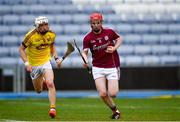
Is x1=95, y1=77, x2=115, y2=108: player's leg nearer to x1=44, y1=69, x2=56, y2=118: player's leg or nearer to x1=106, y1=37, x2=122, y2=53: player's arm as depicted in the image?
x1=106, y1=37, x2=122, y2=53: player's arm

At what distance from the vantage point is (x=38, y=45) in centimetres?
1267

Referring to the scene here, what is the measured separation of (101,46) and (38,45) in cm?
142

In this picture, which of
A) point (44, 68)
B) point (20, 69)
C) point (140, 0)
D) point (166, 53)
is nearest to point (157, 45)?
point (166, 53)

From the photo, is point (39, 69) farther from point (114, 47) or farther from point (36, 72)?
point (114, 47)

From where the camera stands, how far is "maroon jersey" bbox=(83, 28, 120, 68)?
39.1 feet

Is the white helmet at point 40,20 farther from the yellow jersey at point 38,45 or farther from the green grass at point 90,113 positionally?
the green grass at point 90,113

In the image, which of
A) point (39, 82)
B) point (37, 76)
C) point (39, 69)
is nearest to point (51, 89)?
point (39, 69)

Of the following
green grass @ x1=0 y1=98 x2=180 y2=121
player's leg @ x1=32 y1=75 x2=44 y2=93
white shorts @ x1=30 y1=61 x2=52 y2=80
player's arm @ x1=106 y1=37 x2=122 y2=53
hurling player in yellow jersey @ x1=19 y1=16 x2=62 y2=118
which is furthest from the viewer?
player's leg @ x1=32 y1=75 x2=44 y2=93

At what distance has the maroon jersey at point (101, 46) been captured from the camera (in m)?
11.9

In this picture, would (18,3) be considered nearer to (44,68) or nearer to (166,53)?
(166,53)

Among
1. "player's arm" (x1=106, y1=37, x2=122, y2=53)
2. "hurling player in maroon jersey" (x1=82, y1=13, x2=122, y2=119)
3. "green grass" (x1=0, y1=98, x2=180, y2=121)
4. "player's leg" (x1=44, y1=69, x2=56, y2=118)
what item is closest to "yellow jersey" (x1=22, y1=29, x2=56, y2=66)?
"player's leg" (x1=44, y1=69, x2=56, y2=118)

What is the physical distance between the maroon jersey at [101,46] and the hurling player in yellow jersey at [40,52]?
87cm

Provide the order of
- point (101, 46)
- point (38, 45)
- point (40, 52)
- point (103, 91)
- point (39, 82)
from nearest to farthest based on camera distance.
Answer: point (103, 91) → point (101, 46) → point (38, 45) → point (40, 52) → point (39, 82)

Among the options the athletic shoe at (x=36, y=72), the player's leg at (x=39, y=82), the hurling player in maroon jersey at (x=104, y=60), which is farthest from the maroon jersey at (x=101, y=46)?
the player's leg at (x=39, y=82)
